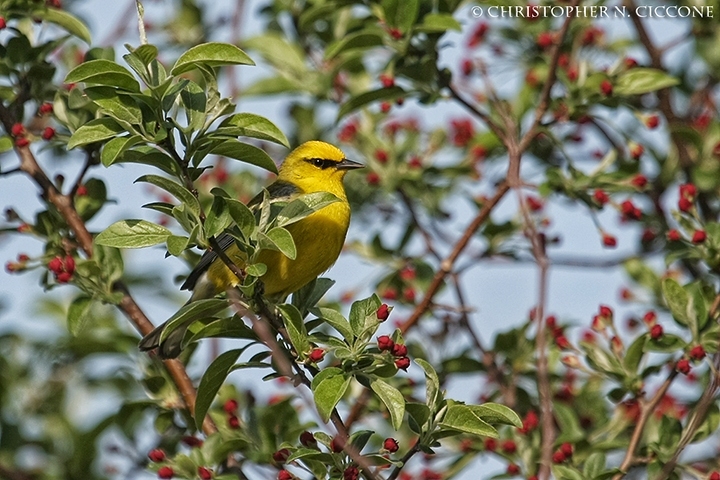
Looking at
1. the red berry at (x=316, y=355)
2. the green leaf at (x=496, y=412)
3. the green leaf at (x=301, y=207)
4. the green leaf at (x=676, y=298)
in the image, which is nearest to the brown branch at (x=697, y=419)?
the green leaf at (x=676, y=298)

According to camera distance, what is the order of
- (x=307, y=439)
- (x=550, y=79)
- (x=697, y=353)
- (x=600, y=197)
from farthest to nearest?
(x=600, y=197)
(x=550, y=79)
(x=697, y=353)
(x=307, y=439)

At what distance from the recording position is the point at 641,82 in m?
4.64

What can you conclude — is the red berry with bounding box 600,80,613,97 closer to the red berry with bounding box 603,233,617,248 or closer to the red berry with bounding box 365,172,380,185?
the red berry with bounding box 603,233,617,248

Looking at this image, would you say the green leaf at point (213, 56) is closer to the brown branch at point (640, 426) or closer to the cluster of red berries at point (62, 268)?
the cluster of red berries at point (62, 268)

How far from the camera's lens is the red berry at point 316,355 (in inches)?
124

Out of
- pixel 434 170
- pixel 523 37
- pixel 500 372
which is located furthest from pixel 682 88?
pixel 500 372

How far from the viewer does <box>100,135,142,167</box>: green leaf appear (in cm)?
290

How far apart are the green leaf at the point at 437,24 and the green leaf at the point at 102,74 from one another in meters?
1.76

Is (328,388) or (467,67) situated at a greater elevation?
(467,67)

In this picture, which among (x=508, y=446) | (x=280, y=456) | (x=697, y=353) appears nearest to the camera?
(x=280, y=456)

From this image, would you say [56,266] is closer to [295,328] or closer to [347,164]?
[295,328]

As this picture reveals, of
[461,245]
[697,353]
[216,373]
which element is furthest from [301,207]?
[697,353]

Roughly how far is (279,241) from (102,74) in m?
0.69

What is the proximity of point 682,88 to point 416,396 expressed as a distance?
2.58 m
